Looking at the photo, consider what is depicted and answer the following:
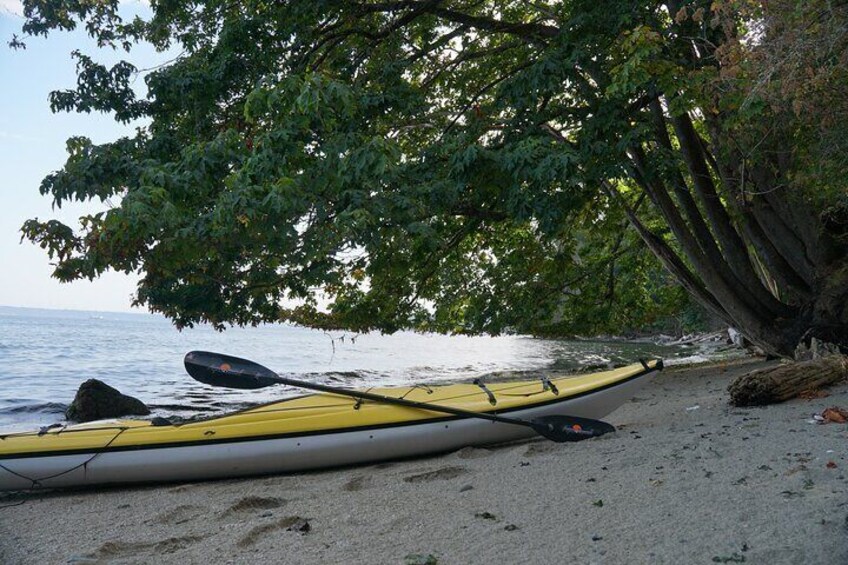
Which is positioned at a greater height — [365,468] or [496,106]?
[496,106]

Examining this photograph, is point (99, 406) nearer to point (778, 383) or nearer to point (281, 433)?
point (281, 433)

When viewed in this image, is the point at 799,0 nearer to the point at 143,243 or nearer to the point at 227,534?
the point at 227,534

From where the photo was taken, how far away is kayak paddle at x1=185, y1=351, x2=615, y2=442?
5250mm

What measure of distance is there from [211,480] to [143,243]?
232cm

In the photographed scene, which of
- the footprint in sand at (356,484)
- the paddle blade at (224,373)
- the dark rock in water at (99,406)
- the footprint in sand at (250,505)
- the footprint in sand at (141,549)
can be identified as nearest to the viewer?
the footprint in sand at (141,549)

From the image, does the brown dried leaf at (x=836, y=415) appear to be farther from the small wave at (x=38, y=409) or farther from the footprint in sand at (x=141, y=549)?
the small wave at (x=38, y=409)

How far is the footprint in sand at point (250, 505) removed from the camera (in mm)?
4130

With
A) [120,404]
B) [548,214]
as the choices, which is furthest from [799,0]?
[120,404]

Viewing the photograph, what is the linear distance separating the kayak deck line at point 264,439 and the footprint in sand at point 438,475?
66 centimetres

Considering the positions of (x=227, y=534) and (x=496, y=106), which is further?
(x=496, y=106)

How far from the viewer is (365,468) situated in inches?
207

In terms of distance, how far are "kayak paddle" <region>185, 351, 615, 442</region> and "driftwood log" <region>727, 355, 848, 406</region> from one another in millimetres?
1463

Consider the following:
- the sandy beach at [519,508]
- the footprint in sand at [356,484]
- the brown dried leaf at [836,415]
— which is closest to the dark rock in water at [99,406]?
the sandy beach at [519,508]

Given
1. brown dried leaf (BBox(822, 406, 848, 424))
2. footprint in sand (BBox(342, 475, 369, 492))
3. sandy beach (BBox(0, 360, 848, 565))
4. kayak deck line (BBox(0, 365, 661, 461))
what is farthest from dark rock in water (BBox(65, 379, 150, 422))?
brown dried leaf (BBox(822, 406, 848, 424))
